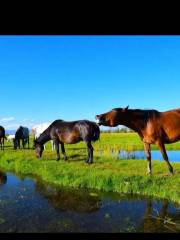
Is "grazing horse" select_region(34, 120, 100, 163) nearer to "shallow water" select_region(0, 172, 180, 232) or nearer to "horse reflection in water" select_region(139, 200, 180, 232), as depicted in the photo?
"shallow water" select_region(0, 172, 180, 232)

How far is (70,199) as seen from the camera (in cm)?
1048

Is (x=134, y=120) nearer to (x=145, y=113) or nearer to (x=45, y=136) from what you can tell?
(x=145, y=113)

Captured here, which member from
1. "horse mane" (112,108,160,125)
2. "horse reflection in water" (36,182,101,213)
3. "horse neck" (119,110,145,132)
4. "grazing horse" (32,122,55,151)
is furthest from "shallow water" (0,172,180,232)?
"grazing horse" (32,122,55,151)

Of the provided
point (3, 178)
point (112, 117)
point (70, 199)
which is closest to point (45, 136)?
point (3, 178)

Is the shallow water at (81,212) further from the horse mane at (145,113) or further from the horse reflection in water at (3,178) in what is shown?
the horse mane at (145,113)

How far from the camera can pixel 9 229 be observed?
7.48 metres

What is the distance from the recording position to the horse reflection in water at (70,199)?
9.33 m

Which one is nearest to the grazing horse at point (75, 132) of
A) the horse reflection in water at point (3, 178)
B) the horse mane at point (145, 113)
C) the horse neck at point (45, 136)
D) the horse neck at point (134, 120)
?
the horse neck at point (45, 136)

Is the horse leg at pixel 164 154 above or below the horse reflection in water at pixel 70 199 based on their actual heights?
above
